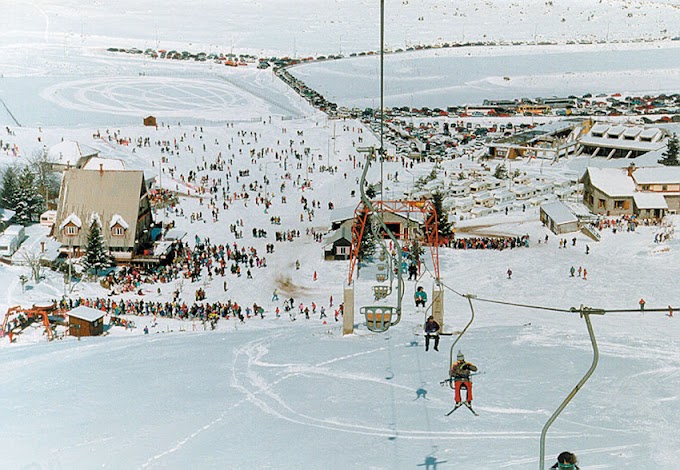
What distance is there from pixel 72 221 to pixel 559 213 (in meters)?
13.2

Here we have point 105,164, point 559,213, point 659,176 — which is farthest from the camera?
point 659,176

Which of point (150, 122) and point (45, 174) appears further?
point (150, 122)

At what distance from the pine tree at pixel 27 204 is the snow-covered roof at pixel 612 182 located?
17.4 m

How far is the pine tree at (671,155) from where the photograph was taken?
35.4m

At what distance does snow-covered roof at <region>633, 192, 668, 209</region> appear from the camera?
26500mm

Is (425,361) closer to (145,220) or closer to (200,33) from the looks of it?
(145,220)

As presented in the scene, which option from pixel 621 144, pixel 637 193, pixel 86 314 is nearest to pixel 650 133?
pixel 621 144

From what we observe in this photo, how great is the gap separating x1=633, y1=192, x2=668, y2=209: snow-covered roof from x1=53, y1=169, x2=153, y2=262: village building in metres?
15.1

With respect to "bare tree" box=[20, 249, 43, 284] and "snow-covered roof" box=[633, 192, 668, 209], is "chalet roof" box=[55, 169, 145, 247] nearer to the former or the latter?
"bare tree" box=[20, 249, 43, 284]

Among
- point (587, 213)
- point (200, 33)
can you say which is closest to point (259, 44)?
point (200, 33)

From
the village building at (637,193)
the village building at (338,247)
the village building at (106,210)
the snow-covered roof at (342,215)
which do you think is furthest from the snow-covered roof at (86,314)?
the village building at (637,193)

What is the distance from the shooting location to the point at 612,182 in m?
28.0

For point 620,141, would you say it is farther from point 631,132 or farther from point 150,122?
point 150,122

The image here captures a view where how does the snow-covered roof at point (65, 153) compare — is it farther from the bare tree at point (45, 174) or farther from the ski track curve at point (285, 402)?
the ski track curve at point (285, 402)
